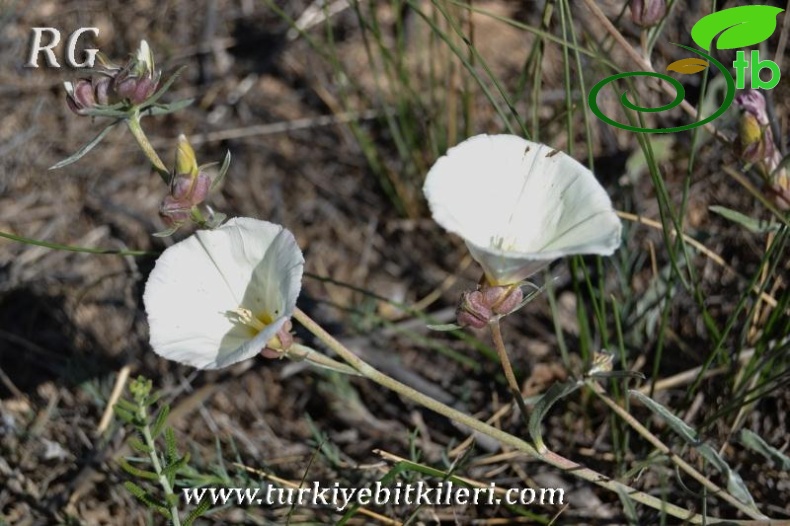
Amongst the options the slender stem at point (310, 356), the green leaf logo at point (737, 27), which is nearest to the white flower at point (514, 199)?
the slender stem at point (310, 356)

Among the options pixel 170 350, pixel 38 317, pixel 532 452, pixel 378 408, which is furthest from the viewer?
pixel 38 317

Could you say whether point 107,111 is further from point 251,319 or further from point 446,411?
point 446,411

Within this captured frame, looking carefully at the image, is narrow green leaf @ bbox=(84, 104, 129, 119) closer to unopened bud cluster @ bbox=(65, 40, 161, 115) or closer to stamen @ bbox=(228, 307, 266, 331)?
unopened bud cluster @ bbox=(65, 40, 161, 115)

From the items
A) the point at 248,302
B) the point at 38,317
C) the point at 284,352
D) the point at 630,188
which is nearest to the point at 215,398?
the point at 38,317

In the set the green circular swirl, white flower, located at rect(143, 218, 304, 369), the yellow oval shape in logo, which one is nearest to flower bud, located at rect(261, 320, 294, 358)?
white flower, located at rect(143, 218, 304, 369)

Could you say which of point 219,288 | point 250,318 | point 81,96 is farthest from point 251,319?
point 81,96

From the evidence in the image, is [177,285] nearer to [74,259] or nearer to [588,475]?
[588,475]
